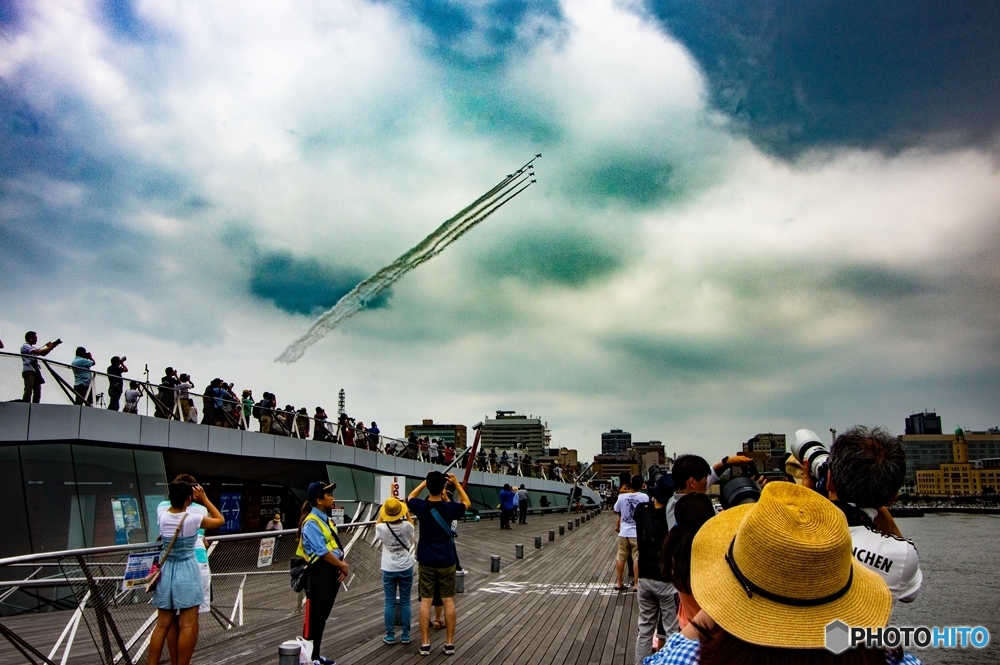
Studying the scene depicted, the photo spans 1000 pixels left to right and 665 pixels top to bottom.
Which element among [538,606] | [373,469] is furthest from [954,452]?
[538,606]

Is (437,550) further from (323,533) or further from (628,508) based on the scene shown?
(628,508)

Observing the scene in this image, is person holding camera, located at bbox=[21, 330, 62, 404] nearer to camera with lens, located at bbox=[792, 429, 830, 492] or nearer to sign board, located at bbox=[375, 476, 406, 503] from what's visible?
sign board, located at bbox=[375, 476, 406, 503]

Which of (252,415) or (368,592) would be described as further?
(252,415)

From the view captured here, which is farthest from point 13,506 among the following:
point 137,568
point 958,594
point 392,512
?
point 958,594

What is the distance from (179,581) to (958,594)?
39.5m

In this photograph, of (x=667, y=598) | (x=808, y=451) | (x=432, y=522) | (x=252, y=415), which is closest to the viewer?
(x=808, y=451)

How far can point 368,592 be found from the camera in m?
11.9

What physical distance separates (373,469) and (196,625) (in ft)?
74.5

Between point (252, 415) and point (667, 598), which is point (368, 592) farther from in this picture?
point (252, 415)

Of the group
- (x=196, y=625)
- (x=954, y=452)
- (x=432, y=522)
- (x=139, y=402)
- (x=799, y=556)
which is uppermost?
(x=139, y=402)

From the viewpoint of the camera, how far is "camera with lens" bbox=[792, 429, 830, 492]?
3.24 m

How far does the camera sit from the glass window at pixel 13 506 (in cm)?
1323

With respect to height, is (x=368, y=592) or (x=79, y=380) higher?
(x=79, y=380)

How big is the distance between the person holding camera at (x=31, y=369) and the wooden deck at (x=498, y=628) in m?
8.70
